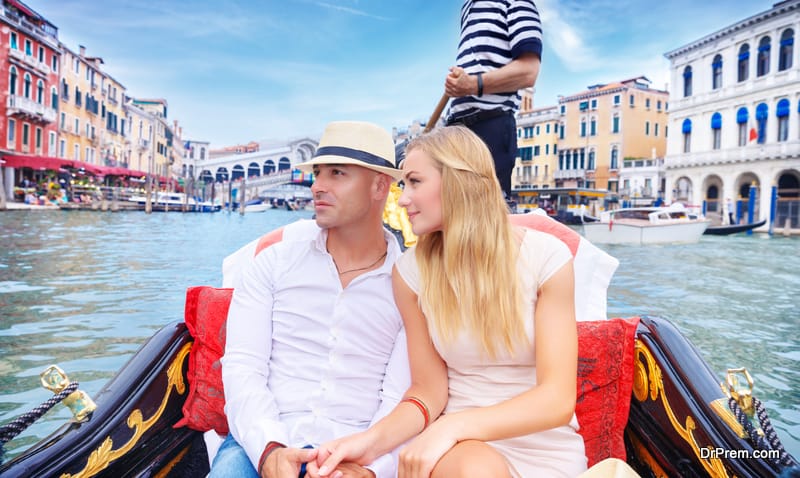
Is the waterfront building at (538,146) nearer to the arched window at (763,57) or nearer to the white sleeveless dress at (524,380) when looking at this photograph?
the arched window at (763,57)

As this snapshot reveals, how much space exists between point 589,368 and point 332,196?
0.78 metres

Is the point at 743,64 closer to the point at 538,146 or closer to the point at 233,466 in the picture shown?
the point at 538,146

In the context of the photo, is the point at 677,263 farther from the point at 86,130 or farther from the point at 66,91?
the point at 86,130

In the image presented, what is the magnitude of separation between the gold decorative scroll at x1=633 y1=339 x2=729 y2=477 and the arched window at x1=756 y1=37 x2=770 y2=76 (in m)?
24.7

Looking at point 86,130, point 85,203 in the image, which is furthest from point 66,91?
point 85,203

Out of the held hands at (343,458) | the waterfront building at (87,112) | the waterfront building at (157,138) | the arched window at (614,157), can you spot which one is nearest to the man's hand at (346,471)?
the held hands at (343,458)

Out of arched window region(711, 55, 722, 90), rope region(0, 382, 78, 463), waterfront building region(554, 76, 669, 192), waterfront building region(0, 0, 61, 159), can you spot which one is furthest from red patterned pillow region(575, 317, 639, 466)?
waterfront building region(554, 76, 669, 192)

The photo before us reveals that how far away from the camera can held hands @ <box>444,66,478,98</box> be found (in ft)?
5.75

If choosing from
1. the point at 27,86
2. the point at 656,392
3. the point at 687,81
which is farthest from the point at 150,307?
the point at 687,81

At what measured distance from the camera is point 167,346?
1417mm

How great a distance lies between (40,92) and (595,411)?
2725 centimetres

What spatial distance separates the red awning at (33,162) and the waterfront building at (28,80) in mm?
395

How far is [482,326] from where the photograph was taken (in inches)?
44.0

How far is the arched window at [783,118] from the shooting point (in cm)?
2014
